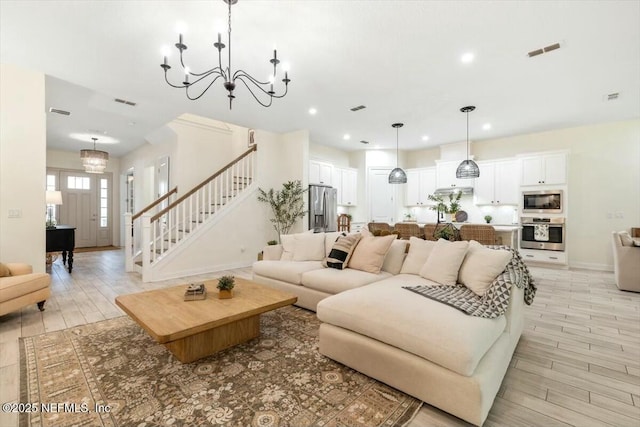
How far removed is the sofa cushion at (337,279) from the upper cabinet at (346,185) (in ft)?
15.6

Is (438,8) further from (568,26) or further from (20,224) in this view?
(20,224)

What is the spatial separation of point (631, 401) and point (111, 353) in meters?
3.72

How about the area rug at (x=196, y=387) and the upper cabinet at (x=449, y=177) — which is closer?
the area rug at (x=196, y=387)

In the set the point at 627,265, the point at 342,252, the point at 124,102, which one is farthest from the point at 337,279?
the point at 124,102

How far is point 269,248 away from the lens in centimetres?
430

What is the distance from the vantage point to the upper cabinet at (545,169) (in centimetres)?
592

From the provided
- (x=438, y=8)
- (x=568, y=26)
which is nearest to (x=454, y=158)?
(x=568, y=26)

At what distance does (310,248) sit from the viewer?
4102mm

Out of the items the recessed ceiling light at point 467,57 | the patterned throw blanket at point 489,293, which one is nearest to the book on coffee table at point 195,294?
the patterned throw blanket at point 489,293

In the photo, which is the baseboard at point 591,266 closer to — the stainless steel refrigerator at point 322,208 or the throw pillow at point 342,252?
the stainless steel refrigerator at point 322,208

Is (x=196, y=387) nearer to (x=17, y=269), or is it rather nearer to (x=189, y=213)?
(x=17, y=269)

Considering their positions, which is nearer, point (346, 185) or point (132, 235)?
point (132, 235)

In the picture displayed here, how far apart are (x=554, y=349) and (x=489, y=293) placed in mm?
962

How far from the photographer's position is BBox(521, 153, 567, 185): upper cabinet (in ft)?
19.4
